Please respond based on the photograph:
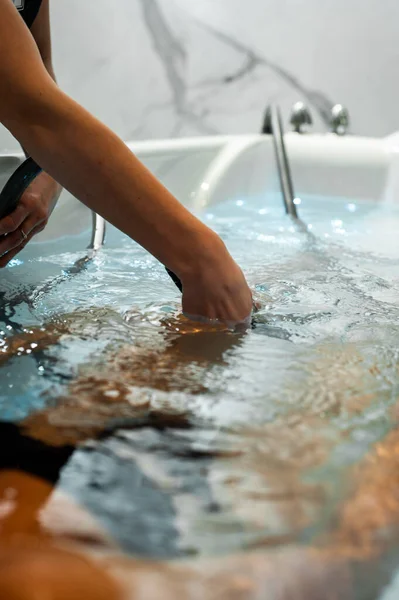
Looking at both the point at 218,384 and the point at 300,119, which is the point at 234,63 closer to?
the point at 300,119

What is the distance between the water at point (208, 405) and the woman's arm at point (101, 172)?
0.29 feet

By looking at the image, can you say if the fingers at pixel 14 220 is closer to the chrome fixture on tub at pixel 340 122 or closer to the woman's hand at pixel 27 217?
the woman's hand at pixel 27 217

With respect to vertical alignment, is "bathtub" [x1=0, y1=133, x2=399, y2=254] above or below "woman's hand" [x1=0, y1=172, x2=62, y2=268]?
below

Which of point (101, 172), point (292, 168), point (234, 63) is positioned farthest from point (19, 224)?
point (234, 63)

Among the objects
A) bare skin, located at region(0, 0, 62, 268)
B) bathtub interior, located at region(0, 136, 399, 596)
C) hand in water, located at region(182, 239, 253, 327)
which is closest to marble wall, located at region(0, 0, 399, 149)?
bathtub interior, located at region(0, 136, 399, 596)

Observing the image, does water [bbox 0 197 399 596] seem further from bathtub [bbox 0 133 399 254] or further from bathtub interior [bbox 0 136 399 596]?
bathtub [bbox 0 133 399 254]

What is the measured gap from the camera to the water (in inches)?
17.1

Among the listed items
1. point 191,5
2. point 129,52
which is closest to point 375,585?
point 129,52

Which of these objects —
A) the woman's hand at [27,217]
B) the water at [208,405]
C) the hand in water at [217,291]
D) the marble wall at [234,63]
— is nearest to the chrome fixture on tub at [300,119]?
the marble wall at [234,63]

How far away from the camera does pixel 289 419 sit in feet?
1.87

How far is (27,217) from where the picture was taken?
3.30 ft

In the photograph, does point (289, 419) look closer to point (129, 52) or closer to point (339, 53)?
point (129, 52)

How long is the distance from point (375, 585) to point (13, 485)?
244 millimetres

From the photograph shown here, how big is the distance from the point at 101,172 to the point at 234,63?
2.10m
